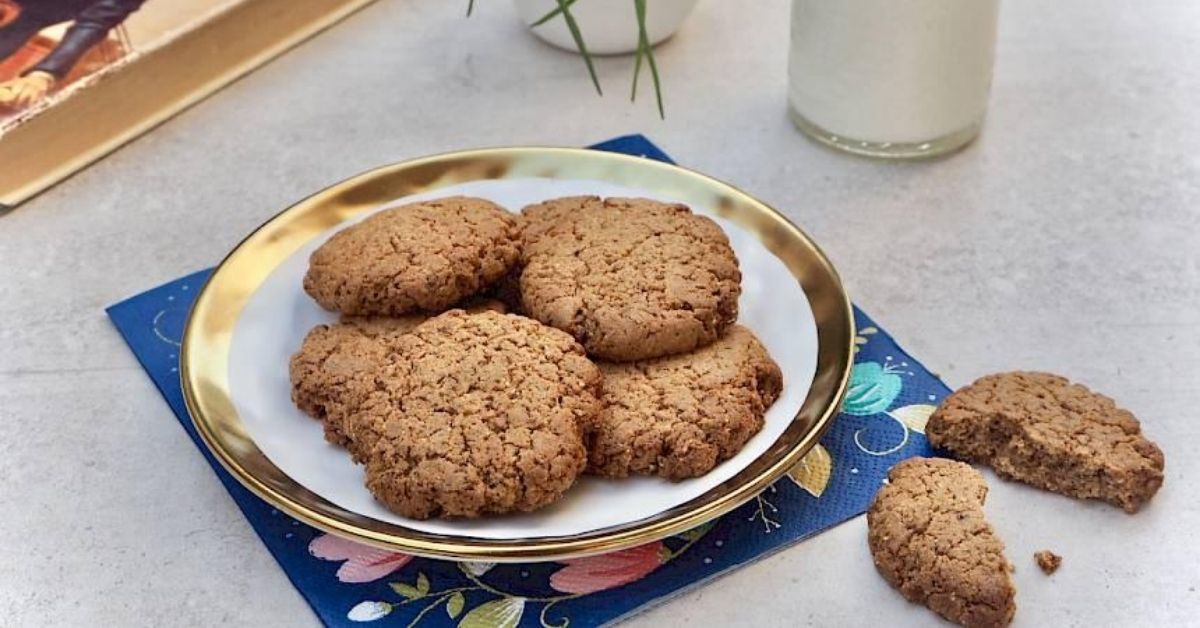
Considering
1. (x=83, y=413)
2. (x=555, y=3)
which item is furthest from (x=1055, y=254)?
(x=83, y=413)

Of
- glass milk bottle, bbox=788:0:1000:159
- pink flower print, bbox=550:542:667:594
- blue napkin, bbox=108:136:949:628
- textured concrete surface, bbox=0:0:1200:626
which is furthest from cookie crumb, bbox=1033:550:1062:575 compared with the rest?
glass milk bottle, bbox=788:0:1000:159

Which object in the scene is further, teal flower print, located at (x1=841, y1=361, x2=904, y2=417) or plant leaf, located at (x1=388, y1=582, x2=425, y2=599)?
teal flower print, located at (x1=841, y1=361, x2=904, y2=417)

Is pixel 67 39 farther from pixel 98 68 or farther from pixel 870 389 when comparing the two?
pixel 870 389

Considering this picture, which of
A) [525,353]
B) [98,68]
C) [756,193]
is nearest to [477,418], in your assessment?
[525,353]

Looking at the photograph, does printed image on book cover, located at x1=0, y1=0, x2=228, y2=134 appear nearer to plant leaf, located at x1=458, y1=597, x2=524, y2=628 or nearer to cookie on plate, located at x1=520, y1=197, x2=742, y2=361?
cookie on plate, located at x1=520, y1=197, x2=742, y2=361

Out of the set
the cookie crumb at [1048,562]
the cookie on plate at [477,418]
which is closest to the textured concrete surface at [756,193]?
the cookie crumb at [1048,562]

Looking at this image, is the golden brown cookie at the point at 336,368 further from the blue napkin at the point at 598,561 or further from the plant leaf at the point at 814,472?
the plant leaf at the point at 814,472
